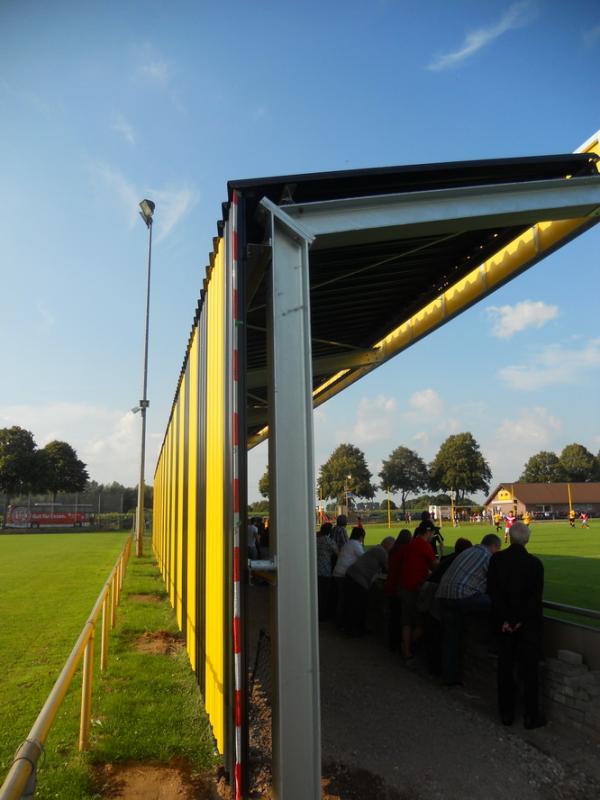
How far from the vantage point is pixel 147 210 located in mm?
26828

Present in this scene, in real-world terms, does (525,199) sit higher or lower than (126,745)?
higher

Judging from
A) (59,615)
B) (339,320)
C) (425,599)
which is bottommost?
(59,615)

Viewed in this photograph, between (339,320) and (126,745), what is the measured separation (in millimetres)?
5238

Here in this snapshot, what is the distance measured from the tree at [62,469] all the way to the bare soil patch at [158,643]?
68.0 metres

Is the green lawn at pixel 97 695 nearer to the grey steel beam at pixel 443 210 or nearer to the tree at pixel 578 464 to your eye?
the grey steel beam at pixel 443 210

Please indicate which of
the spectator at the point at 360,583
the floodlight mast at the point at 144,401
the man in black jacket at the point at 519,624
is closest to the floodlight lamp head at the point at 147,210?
the floodlight mast at the point at 144,401

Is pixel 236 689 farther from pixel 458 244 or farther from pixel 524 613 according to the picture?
pixel 458 244

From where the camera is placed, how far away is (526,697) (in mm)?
4945

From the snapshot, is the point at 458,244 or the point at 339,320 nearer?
the point at 458,244

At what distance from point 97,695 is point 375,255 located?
514cm

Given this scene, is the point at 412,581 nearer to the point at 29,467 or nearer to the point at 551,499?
the point at 29,467

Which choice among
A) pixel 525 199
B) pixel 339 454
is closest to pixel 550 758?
pixel 525 199

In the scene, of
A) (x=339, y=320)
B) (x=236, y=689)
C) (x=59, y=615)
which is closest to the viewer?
(x=236, y=689)

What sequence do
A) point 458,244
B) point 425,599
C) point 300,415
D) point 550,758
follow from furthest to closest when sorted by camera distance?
1. point 425,599
2. point 458,244
3. point 550,758
4. point 300,415
